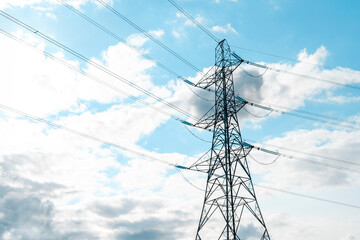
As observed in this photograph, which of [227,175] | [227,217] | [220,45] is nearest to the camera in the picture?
[227,217]

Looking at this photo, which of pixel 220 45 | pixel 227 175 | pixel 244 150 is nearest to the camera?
pixel 227 175

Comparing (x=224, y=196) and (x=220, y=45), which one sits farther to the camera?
(x=220, y=45)

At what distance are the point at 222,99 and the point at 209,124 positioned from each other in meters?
2.77

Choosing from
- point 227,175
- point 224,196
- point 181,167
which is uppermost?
point 181,167

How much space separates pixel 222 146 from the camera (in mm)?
27062

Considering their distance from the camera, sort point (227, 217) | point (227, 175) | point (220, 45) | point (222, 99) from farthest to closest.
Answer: point (220, 45) < point (222, 99) < point (227, 175) < point (227, 217)

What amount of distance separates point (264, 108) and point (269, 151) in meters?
4.38

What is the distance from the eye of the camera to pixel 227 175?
25.1 meters

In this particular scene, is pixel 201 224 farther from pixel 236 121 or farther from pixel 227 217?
pixel 236 121

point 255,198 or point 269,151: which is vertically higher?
point 269,151

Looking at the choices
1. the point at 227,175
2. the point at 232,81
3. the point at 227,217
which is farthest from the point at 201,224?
the point at 232,81

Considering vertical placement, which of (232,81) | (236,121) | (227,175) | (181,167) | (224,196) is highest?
(232,81)

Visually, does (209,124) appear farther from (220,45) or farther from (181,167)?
(220,45)

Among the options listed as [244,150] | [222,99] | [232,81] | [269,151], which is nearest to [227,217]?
[244,150]
